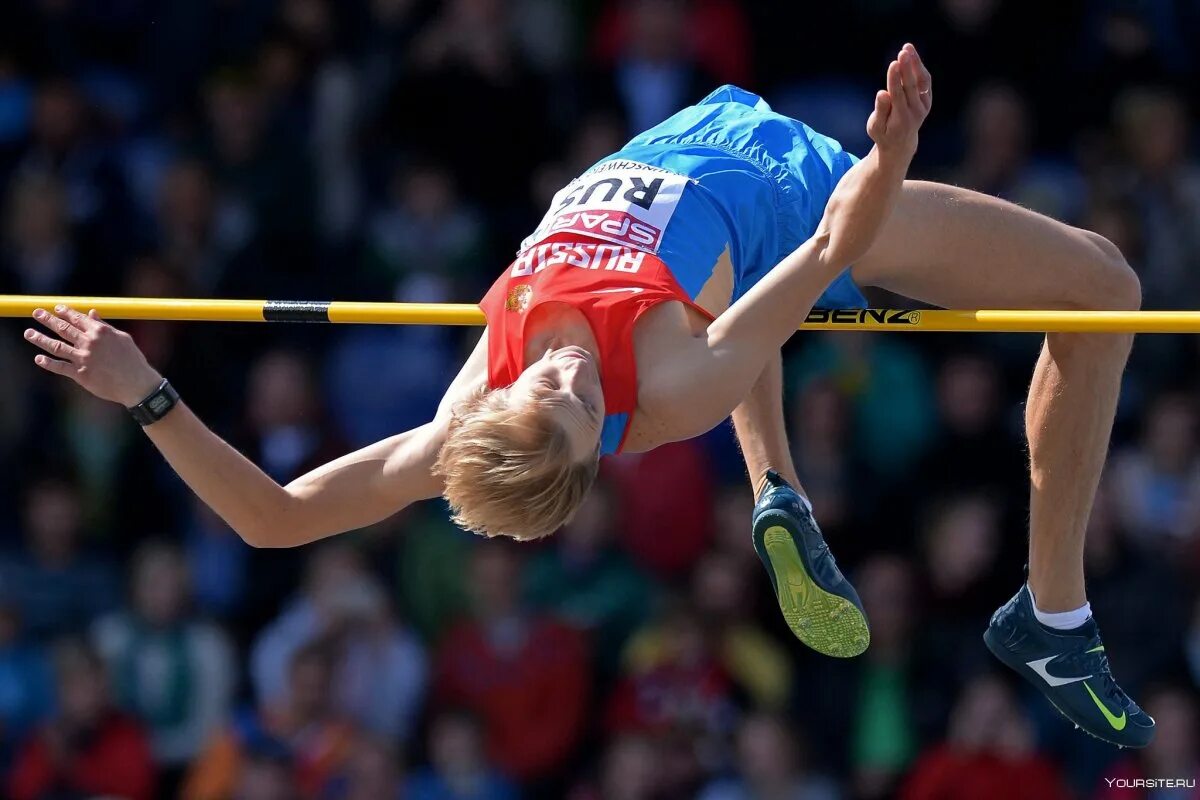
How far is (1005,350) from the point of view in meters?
7.76

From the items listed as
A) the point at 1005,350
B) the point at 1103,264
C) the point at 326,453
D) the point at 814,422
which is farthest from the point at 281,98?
the point at 1103,264

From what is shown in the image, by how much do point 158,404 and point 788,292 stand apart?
1.43 m

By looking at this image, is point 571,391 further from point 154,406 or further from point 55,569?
point 55,569

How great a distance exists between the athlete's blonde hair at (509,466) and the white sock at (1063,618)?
157 cm

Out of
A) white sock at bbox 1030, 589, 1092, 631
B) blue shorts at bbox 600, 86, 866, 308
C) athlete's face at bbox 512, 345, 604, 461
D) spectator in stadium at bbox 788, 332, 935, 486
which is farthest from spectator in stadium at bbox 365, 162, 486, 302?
athlete's face at bbox 512, 345, 604, 461

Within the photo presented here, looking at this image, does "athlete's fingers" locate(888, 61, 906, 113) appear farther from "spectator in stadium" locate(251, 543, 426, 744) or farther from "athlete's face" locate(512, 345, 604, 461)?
"spectator in stadium" locate(251, 543, 426, 744)

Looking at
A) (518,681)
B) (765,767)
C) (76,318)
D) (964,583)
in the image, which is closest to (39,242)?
(518,681)

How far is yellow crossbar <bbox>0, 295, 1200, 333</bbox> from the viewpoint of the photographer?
4.74 metres

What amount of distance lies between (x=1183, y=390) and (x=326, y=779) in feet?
11.7

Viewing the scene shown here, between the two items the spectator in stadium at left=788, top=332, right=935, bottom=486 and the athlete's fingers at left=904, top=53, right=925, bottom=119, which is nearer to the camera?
the athlete's fingers at left=904, top=53, right=925, bottom=119

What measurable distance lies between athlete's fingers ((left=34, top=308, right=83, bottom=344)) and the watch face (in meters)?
0.22

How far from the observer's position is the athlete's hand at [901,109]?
4.20 meters

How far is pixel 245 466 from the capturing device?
4520 mm

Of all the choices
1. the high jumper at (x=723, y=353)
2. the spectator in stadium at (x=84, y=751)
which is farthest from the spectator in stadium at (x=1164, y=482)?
the spectator in stadium at (x=84, y=751)
